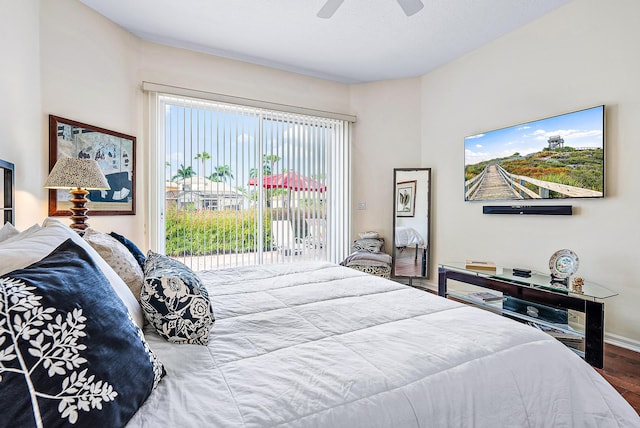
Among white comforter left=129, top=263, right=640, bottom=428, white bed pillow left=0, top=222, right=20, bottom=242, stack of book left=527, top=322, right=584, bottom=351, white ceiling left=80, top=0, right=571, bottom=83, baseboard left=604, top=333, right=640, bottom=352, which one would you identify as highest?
white ceiling left=80, top=0, right=571, bottom=83

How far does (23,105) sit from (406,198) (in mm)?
3869

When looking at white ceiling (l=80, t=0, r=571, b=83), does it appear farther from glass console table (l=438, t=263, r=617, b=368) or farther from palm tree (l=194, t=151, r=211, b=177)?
glass console table (l=438, t=263, r=617, b=368)

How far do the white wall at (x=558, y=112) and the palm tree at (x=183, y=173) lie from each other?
303 cm

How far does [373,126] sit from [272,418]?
430 cm

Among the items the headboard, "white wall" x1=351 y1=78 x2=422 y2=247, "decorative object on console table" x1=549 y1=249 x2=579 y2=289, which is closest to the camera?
the headboard

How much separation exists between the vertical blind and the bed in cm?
239

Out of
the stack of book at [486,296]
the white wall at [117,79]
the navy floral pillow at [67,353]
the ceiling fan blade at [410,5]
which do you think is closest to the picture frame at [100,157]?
the white wall at [117,79]

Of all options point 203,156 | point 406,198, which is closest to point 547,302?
point 406,198

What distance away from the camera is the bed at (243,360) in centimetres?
60

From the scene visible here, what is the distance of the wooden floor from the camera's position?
1.86m

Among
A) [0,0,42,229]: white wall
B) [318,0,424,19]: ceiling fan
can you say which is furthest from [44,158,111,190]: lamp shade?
[318,0,424,19]: ceiling fan

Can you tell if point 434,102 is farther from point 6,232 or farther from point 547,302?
point 6,232

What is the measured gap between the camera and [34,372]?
551 millimetres

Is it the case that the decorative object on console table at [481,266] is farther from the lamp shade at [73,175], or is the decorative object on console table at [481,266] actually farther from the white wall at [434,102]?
the lamp shade at [73,175]
